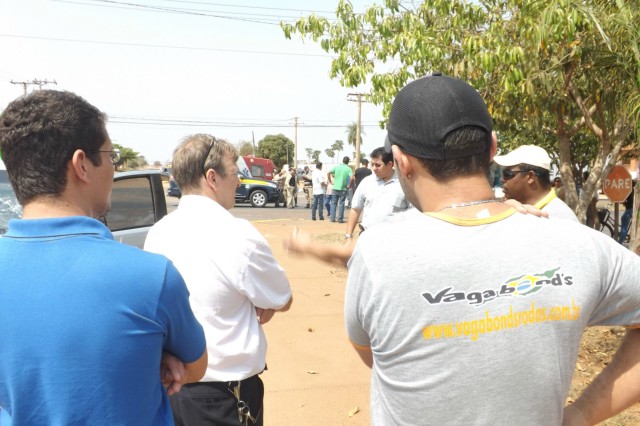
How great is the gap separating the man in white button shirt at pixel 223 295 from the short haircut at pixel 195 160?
12 centimetres

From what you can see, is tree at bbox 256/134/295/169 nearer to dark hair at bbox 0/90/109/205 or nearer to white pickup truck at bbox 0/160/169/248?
white pickup truck at bbox 0/160/169/248

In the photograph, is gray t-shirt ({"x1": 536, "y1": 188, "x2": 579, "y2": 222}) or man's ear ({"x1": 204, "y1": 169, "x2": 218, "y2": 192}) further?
gray t-shirt ({"x1": 536, "y1": 188, "x2": 579, "y2": 222})

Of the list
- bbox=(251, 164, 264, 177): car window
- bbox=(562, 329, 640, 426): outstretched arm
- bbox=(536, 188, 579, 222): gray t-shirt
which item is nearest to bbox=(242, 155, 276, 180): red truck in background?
bbox=(251, 164, 264, 177): car window

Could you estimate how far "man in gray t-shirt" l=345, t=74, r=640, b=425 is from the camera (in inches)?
46.4

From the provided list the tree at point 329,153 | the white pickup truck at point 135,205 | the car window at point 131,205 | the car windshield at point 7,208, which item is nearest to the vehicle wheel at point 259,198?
the white pickup truck at point 135,205

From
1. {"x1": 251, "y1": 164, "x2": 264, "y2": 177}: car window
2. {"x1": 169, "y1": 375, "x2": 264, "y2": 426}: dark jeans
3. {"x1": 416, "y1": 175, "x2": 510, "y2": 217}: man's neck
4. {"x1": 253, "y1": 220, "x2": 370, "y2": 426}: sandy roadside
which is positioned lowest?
{"x1": 251, "y1": 164, "x2": 264, "y2": 177}: car window

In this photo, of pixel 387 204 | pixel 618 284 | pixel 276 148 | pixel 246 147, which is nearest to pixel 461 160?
pixel 618 284

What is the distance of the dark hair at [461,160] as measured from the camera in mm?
1269

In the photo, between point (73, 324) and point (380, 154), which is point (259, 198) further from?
point (73, 324)

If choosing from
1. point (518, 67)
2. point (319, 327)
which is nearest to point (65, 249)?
point (319, 327)

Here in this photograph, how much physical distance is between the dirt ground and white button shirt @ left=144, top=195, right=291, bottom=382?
1.92ft

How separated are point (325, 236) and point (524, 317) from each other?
450 inches

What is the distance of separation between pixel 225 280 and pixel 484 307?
1332 mm

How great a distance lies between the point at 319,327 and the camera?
6.15 m
